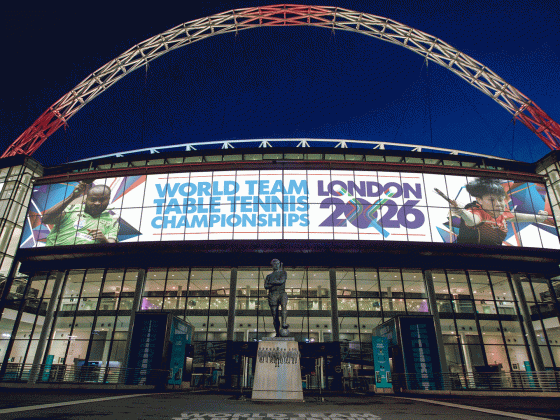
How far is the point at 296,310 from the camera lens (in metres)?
30.2

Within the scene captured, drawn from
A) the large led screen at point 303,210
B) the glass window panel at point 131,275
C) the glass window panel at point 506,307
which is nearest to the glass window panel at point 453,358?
the glass window panel at point 506,307

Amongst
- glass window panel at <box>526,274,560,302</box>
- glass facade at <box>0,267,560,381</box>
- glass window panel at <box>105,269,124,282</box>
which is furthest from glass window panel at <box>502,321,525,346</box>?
glass window panel at <box>105,269,124,282</box>

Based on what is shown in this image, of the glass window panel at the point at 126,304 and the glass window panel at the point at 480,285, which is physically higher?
the glass window panel at the point at 480,285

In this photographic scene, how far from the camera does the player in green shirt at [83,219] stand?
3155cm

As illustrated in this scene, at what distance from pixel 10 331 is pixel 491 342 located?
42328 mm

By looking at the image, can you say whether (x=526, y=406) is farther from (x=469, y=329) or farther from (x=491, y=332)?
(x=491, y=332)

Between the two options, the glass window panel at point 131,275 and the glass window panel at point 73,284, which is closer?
the glass window panel at point 131,275

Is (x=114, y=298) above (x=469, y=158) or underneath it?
underneath

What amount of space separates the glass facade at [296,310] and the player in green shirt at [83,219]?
338cm

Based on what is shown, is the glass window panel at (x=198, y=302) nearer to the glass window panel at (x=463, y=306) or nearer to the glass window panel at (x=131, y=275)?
the glass window panel at (x=131, y=275)

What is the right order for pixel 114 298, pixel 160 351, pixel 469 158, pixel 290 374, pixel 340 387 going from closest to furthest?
pixel 290 374 < pixel 160 351 < pixel 340 387 < pixel 114 298 < pixel 469 158

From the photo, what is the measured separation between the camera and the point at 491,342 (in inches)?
1134

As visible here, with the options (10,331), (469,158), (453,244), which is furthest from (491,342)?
(10,331)

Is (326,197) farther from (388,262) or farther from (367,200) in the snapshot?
(388,262)
